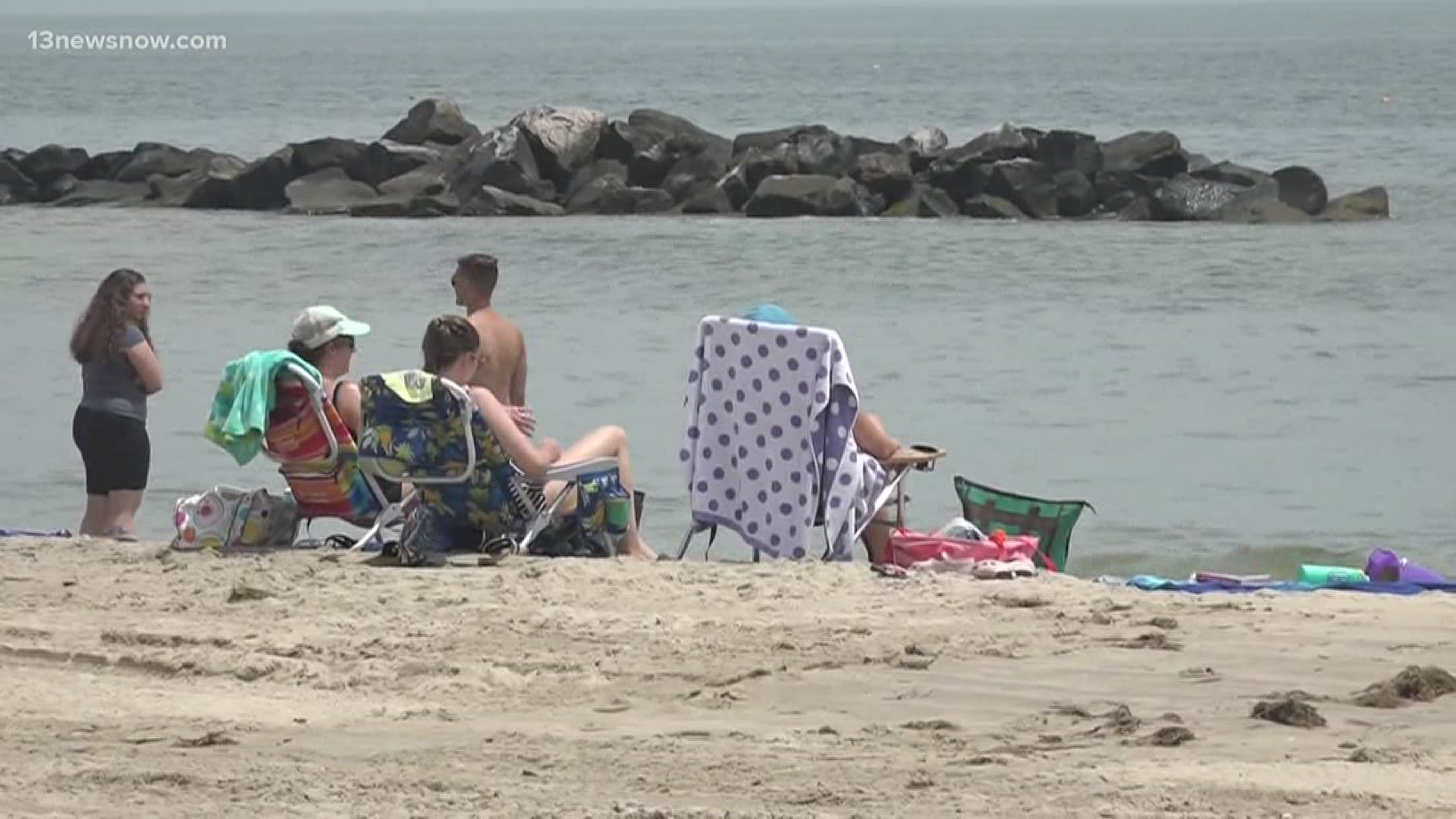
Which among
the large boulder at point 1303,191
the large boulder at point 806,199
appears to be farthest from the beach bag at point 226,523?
the large boulder at point 1303,191

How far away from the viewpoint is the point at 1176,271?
68.0 ft

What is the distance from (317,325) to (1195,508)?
4.39m

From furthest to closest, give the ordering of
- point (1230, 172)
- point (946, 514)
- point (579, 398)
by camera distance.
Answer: point (1230, 172), point (579, 398), point (946, 514)

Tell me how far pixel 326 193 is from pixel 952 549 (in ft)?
71.1

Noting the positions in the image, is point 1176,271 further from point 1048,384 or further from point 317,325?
point 317,325

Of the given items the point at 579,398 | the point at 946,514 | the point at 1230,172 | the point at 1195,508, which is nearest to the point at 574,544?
the point at 946,514

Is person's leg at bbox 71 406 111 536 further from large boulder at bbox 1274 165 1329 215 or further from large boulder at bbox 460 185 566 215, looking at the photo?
large boulder at bbox 1274 165 1329 215

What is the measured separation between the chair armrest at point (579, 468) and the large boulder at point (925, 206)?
19.2m

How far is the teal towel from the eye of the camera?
24.8 ft

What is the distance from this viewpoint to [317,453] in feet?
25.5

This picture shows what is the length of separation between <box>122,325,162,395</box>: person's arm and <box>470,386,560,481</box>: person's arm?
145cm

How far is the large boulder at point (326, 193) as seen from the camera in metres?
28.1

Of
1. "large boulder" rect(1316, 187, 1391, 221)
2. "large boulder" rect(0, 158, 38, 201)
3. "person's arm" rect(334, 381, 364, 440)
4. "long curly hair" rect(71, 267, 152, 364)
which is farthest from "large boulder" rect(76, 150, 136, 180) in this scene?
"person's arm" rect(334, 381, 364, 440)

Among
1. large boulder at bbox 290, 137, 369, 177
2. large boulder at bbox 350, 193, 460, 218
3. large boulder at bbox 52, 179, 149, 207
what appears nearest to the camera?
large boulder at bbox 350, 193, 460, 218
